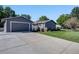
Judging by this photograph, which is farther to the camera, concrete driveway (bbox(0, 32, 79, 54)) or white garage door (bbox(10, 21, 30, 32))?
white garage door (bbox(10, 21, 30, 32))

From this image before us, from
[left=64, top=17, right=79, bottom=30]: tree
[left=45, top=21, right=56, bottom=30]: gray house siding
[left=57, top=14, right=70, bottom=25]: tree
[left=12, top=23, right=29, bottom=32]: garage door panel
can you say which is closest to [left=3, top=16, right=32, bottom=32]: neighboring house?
[left=12, top=23, right=29, bottom=32]: garage door panel

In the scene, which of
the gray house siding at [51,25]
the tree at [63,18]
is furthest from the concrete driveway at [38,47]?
the gray house siding at [51,25]

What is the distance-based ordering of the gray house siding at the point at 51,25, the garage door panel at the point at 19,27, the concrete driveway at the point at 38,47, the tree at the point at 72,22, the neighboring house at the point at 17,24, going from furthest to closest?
1. the neighboring house at the point at 17,24
2. the garage door panel at the point at 19,27
3. the gray house siding at the point at 51,25
4. the tree at the point at 72,22
5. the concrete driveway at the point at 38,47

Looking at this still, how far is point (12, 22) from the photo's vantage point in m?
20.3

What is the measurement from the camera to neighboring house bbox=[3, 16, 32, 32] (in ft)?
62.0

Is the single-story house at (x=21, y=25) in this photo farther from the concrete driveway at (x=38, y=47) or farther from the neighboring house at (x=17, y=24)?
the concrete driveway at (x=38, y=47)

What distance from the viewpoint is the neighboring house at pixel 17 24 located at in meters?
18.9

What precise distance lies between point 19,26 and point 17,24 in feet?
2.45

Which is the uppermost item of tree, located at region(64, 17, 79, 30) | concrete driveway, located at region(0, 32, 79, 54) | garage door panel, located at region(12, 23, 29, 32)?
tree, located at region(64, 17, 79, 30)

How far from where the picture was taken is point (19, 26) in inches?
735

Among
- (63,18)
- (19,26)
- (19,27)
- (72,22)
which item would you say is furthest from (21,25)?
(72,22)

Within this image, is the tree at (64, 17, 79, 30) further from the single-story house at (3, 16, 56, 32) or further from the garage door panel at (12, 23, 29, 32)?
the garage door panel at (12, 23, 29, 32)

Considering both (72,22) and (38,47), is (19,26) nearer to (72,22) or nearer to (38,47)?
(72,22)
